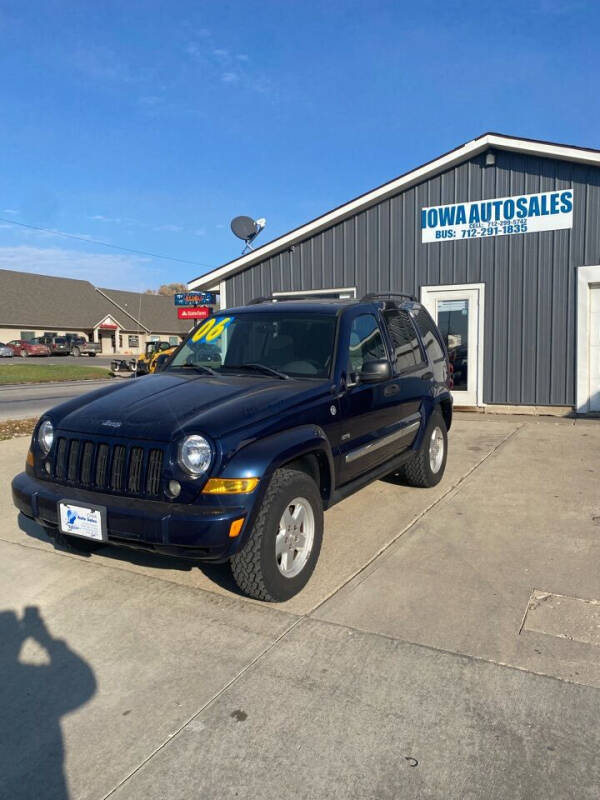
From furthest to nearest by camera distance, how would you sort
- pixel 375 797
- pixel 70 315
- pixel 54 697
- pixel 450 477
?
pixel 70 315 → pixel 450 477 → pixel 54 697 → pixel 375 797

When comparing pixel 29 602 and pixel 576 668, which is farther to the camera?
pixel 29 602

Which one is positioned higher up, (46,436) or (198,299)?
(198,299)

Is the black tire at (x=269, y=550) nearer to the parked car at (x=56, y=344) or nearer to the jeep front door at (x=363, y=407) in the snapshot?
the jeep front door at (x=363, y=407)

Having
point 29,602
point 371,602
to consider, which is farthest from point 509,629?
point 29,602

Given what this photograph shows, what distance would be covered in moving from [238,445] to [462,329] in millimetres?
8842

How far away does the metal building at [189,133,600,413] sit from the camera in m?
10.1

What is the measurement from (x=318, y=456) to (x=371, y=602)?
956 millimetres

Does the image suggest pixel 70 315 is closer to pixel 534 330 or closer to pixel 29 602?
pixel 534 330

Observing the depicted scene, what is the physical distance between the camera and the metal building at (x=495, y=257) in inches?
→ 398

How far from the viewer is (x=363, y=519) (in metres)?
5.22

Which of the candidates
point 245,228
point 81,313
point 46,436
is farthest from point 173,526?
point 81,313

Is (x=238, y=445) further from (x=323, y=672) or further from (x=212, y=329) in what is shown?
(x=212, y=329)

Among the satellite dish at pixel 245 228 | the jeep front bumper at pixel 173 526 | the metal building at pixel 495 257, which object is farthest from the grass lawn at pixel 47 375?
the jeep front bumper at pixel 173 526

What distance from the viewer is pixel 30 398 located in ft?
56.2
